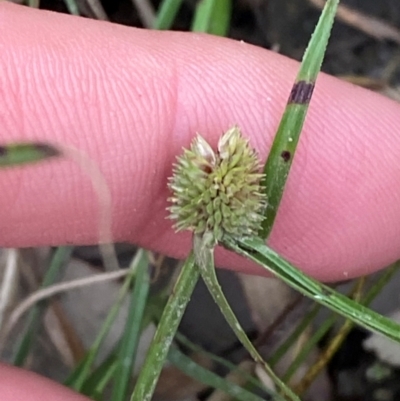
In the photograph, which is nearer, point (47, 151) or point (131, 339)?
point (47, 151)

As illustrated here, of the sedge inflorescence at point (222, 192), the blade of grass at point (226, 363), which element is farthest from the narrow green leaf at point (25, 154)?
the blade of grass at point (226, 363)

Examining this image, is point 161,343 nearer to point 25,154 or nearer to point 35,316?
point 25,154

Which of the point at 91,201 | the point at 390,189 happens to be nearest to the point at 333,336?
the point at 390,189

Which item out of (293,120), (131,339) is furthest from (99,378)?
(293,120)

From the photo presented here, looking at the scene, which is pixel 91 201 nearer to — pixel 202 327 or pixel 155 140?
pixel 155 140

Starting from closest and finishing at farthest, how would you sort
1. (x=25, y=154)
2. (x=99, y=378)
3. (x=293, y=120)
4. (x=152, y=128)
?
1. (x=25, y=154)
2. (x=293, y=120)
3. (x=152, y=128)
4. (x=99, y=378)

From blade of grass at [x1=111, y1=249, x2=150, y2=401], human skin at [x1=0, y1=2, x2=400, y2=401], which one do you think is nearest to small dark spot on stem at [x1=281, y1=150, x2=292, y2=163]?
human skin at [x1=0, y1=2, x2=400, y2=401]

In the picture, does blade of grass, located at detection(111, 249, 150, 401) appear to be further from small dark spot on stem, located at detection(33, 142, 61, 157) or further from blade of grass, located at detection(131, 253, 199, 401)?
small dark spot on stem, located at detection(33, 142, 61, 157)

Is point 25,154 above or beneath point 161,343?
above
